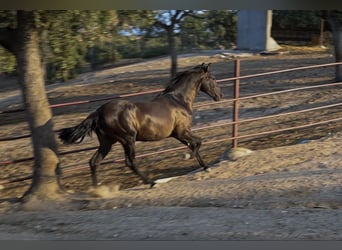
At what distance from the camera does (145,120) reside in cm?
790

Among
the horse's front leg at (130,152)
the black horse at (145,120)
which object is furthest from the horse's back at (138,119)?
the horse's front leg at (130,152)

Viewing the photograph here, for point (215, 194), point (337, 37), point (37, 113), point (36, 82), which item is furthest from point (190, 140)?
point (337, 37)

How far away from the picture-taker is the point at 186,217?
19.8ft

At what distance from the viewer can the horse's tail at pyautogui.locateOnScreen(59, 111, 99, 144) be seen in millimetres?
7527

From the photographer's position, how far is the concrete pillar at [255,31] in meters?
24.9

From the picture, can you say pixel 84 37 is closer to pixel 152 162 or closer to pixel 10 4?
pixel 10 4

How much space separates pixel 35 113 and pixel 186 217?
2856 millimetres

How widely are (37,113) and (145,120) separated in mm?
1586

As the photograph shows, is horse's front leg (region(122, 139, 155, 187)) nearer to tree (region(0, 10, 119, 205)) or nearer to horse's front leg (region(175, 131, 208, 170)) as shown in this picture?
horse's front leg (region(175, 131, 208, 170))

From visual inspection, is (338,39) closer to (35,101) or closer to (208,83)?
(208,83)

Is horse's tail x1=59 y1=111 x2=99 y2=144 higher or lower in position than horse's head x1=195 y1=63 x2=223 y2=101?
lower

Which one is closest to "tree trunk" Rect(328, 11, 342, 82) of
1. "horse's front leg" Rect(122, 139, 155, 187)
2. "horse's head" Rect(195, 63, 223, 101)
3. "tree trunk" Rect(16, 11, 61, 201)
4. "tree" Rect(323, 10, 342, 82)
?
"tree" Rect(323, 10, 342, 82)

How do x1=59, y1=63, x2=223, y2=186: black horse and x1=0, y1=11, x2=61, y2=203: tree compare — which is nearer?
x1=0, y1=11, x2=61, y2=203: tree

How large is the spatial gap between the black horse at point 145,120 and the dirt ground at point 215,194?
0.60 metres
